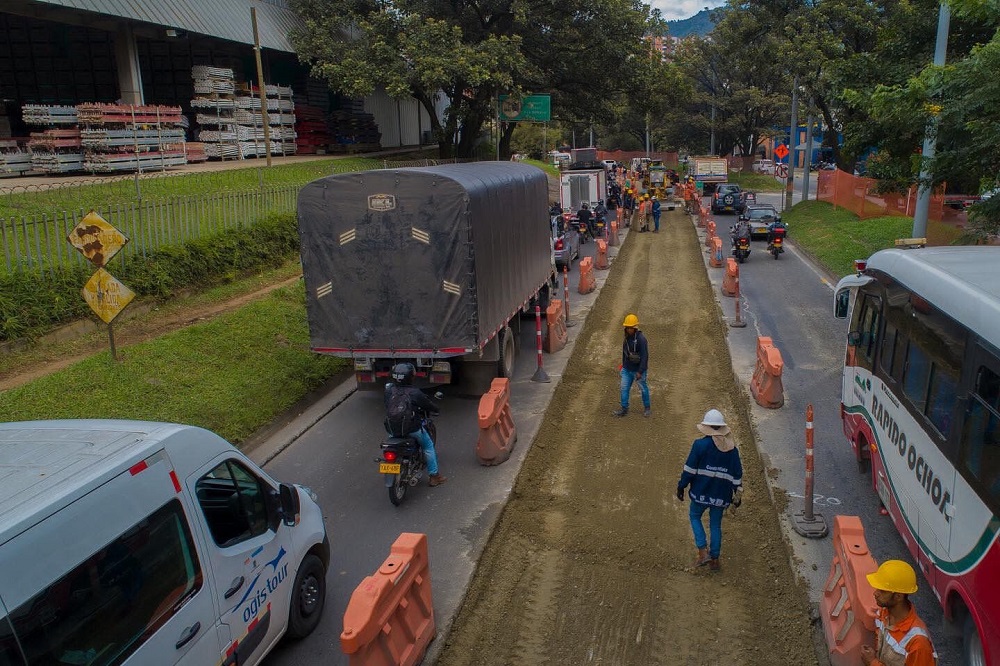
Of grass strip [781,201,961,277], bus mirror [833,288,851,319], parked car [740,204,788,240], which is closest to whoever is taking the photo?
bus mirror [833,288,851,319]

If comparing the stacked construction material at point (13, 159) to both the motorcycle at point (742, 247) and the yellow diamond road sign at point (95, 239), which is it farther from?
the motorcycle at point (742, 247)

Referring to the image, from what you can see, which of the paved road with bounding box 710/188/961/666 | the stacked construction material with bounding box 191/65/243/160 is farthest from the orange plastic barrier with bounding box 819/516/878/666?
the stacked construction material with bounding box 191/65/243/160

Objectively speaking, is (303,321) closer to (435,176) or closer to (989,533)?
(435,176)

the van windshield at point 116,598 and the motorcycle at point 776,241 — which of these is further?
the motorcycle at point 776,241

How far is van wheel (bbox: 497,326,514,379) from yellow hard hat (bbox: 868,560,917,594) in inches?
320

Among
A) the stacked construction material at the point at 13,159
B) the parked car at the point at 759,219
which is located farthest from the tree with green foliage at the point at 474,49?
the stacked construction material at the point at 13,159

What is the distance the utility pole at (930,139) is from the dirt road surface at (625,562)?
18.0 ft

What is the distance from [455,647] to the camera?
613 cm

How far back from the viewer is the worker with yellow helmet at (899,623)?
4.27m

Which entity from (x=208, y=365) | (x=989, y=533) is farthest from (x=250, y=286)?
(x=989, y=533)

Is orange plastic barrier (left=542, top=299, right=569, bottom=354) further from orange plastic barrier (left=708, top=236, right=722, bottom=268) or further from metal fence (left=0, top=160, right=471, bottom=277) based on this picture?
orange plastic barrier (left=708, top=236, right=722, bottom=268)

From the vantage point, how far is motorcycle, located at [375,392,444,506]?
8375 mm

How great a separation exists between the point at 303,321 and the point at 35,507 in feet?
38.0

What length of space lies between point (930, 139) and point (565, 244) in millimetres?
12413
